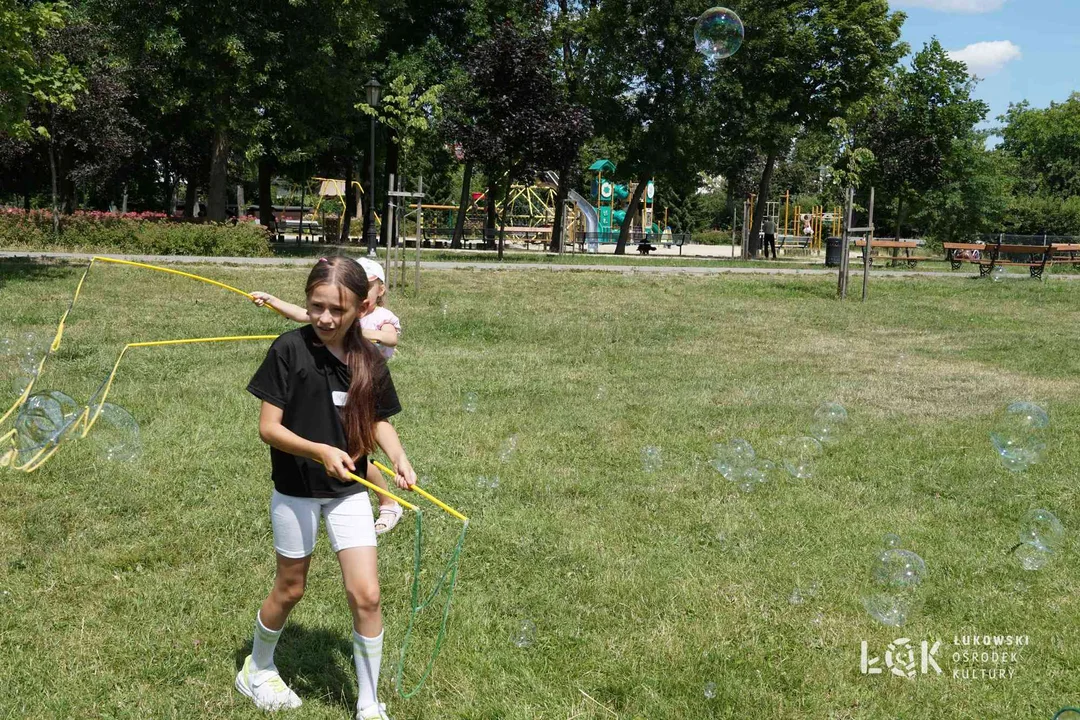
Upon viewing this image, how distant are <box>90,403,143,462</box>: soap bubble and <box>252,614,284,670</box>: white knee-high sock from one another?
335 cm

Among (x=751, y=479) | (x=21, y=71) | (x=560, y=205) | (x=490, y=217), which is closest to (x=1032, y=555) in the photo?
(x=751, y=479)

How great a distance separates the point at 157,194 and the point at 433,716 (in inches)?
2379

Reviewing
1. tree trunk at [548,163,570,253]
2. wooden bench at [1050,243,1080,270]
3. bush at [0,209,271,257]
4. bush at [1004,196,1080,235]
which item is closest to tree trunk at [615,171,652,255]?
tree trunk at [548,163,570,253]

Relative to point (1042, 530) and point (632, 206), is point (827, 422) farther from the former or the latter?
point (632, 206)

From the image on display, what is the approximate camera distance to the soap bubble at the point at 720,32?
562 inches

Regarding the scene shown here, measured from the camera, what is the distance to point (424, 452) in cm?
697

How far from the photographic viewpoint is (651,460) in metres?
6.82

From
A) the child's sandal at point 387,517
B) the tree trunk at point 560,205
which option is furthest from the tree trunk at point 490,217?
the child's sandal at point 387,517

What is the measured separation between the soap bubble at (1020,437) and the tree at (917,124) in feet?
110

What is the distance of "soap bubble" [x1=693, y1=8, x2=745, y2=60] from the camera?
1428 centimetres

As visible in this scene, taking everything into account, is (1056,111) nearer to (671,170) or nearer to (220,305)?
(671,170)

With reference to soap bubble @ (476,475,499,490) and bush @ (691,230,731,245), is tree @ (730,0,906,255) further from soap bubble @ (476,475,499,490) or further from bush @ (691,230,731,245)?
bush @ (691,230,731,245)

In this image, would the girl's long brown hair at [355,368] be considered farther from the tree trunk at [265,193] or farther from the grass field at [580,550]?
the tree trunk at [265,193]

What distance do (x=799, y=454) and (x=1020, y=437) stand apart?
1.57 meters
